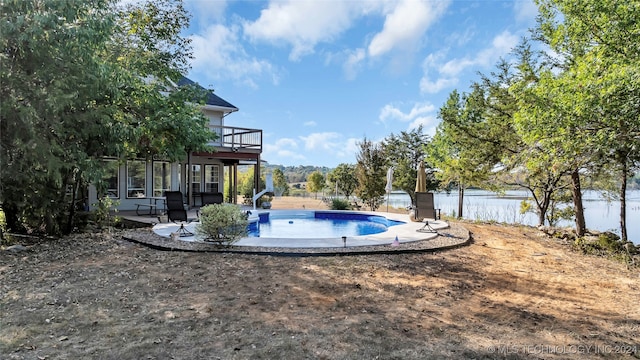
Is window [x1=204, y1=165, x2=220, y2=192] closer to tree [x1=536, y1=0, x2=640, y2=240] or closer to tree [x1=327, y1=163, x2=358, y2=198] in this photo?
tree [x1=327, y1=163, x2=358, y2=198]

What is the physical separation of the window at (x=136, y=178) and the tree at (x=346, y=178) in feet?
42.9

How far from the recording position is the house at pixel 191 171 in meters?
14.5

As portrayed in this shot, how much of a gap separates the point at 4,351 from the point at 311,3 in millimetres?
11098

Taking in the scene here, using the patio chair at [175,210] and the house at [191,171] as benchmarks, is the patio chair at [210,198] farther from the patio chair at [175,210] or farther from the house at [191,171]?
the patio chair at [175,210]

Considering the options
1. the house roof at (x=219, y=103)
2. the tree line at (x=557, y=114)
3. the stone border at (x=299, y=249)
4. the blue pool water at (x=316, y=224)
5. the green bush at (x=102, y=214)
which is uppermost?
the house roof at (x=219, y=103)

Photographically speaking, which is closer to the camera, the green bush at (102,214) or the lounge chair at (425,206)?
the green bush at (102,214)

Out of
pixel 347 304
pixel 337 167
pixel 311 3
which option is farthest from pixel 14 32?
pixel 337 167

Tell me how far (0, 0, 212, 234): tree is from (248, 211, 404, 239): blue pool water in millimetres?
3668

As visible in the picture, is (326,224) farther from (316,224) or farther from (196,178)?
(196,178)

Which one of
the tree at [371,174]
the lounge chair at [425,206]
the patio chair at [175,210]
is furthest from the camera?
the tree at [371,174]

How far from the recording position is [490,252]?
298 inches

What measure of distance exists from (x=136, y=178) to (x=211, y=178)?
3.78 m

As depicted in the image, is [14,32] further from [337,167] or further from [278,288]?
[337,167]

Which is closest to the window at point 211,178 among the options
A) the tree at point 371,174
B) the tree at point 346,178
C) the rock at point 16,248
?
the tree at point 371,174
